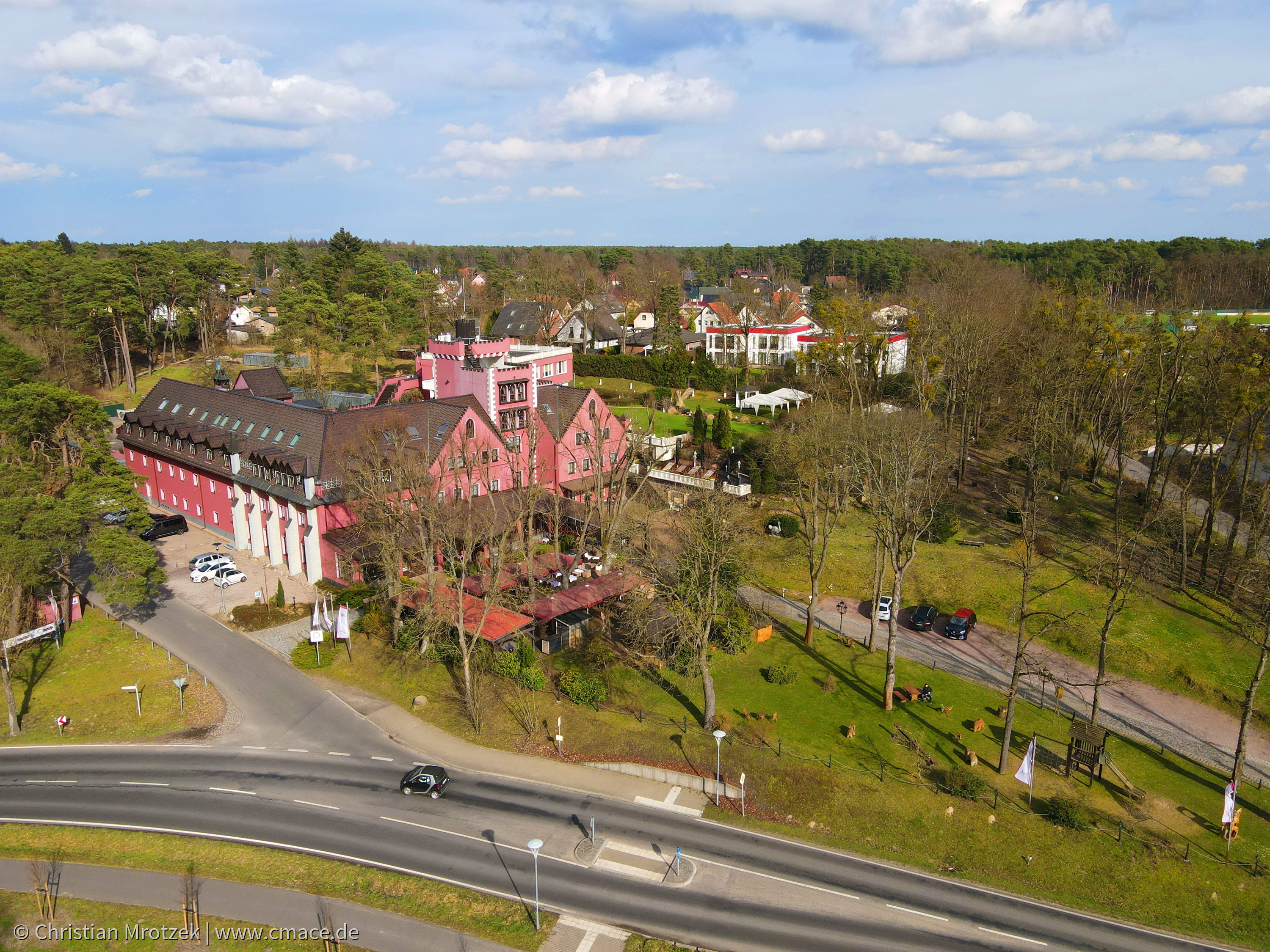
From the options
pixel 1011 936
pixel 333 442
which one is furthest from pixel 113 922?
pixel 333 442

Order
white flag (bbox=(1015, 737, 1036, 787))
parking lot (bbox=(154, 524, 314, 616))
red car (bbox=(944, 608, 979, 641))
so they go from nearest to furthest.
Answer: white flag (bbox=(1015, 737, 1036, 787)) → red car (bbox=(944, 608, 979, 641)) → parking lot (bbox=(154, 524, 314, 616))

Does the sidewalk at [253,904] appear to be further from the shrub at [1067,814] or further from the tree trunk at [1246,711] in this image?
the tree trunk at [1246,711]

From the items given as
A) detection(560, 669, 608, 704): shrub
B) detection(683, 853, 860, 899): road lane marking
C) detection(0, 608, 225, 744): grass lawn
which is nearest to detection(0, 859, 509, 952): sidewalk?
detection(683, 853, 860, 899): road lane marking

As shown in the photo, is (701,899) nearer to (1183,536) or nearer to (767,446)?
(1183,536)

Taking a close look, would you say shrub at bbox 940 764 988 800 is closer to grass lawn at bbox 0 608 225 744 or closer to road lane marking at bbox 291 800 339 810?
road lane marking at bbox 291 800 339 810

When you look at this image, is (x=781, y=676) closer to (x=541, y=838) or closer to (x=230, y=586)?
(x=541, y=838)
